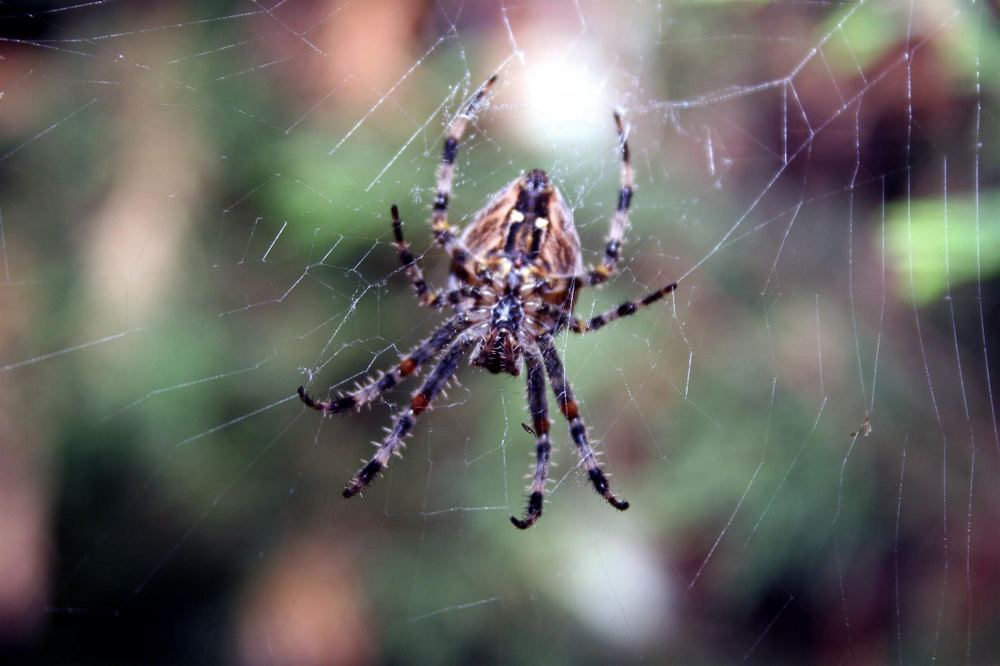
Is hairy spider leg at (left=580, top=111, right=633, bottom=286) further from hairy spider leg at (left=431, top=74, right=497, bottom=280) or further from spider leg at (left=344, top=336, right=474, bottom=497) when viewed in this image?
spider leg at (left=344, top=336, right=474, bottom=497)

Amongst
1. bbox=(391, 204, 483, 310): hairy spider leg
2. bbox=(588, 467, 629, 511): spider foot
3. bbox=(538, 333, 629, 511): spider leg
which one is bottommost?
bbox=(588, 467, 629, 511): spider foot

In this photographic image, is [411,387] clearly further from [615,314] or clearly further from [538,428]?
[615,314]

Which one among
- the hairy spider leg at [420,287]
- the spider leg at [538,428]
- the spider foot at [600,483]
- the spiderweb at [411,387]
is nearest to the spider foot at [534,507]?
the spider leg at [538,428]

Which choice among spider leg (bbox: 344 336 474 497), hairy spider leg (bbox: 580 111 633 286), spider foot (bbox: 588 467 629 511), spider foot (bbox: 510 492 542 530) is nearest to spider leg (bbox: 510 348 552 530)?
spider foot (bbox: 510 492 542 530)

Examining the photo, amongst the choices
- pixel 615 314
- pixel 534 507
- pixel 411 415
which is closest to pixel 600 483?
pixel 534 507

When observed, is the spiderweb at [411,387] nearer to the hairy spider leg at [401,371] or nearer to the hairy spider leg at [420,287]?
the hairy spider leg at [401,371]

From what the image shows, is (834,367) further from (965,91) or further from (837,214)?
(965,91)

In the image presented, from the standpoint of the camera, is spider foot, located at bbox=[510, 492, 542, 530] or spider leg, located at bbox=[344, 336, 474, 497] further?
spider foot, located at bbox=[510, 492, 542, 530]
